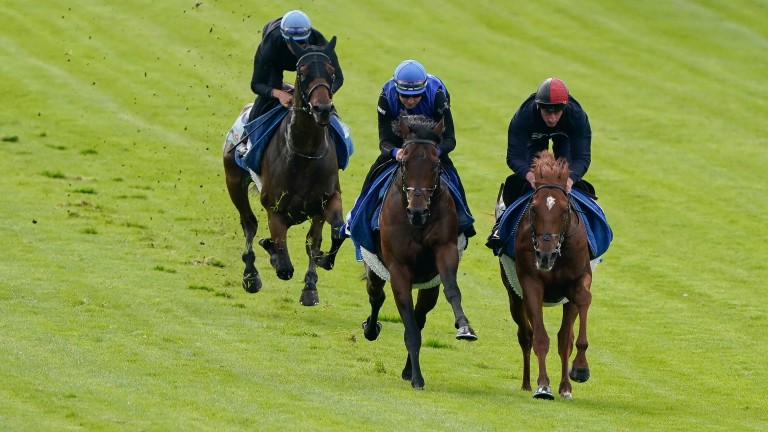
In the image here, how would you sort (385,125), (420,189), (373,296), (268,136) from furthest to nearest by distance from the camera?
(268,136) < (373,296) < (385,125) < (420,189)

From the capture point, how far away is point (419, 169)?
43.4ft

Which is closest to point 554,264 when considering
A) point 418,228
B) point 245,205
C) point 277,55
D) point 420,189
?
point 418,228

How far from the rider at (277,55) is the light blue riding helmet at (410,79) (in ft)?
7.46

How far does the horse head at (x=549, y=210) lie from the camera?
1295 centimetres

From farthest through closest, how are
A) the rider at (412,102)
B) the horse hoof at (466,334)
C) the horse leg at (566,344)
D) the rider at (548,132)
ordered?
the rider at (412,102)
the rider at (548,132)
the horse leg at (566,344)
the horse hoof at (466,334)

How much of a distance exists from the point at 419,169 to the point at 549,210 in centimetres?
124

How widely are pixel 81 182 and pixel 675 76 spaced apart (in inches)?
777

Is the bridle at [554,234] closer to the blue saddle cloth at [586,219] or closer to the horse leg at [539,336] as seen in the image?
the horse leg at [539,336]

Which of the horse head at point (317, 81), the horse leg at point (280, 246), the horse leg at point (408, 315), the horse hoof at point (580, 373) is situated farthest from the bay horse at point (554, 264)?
the horse leg at point (280, 246)

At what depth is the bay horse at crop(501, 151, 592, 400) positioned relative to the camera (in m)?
13.0

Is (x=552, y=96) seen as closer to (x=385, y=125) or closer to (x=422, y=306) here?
(x=385, y=125)

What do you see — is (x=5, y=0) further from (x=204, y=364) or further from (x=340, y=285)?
(x=204, y=364)

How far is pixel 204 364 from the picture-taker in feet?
48.5

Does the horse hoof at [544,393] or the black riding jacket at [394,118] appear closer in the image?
the horse hoof at [544,393]
